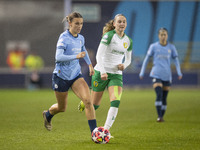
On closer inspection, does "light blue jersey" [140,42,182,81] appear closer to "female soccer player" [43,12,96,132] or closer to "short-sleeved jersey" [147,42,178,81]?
"short-sleeved jersey" [147,42,178,81]

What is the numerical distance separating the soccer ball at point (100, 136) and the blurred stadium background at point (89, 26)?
2011cm

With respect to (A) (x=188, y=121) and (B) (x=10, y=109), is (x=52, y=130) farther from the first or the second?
(B) (x=10, y=109)

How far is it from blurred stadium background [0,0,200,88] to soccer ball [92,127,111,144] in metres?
→ 20.1

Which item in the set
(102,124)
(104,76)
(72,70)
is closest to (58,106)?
(72,70)

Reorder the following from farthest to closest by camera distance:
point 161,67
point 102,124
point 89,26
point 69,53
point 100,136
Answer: point 89,26, point 161,67, point 102,124, point 69,53, point 100,136

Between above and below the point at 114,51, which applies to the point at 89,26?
Result: below

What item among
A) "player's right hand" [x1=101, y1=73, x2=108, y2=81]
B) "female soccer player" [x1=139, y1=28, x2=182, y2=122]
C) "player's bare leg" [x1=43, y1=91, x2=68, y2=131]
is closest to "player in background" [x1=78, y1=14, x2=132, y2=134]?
"player's right hand" [x1=101, y1=73, x2=108, y2=81]

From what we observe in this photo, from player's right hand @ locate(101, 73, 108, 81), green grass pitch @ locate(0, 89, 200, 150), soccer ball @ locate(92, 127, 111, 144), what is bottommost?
green grass pitch @ locate(0, 89, 200, 150)

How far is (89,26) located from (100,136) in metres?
21.7

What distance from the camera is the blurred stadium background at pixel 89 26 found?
94.1ft

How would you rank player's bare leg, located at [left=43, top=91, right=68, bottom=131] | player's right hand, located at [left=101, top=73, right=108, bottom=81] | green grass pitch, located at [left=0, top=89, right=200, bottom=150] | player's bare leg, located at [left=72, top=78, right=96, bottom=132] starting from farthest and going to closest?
player's bare leg, located at [left=43, top=91, right=68, bottom=131] → player's right hand, located at [left=101, top=73, right=108, bottom=81] → player's bare leg, located at [left=72, top=78, right=96, bottom=132] → green grass pitch, located at [left=0, top=89, right=200, bottom=150]

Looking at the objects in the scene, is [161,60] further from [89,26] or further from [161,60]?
[89,26]

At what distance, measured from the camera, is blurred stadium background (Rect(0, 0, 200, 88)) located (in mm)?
28688

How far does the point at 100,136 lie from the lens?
7.52 metres
